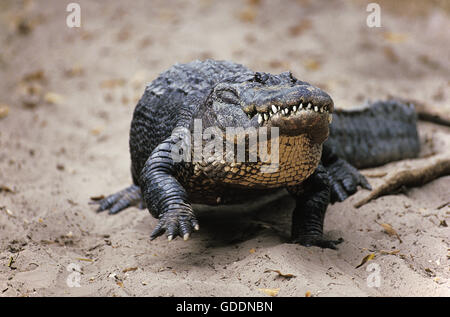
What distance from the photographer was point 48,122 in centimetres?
678

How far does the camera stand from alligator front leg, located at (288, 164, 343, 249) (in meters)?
3.62

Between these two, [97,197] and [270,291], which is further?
[97,197]

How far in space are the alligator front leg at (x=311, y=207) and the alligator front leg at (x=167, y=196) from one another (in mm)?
884

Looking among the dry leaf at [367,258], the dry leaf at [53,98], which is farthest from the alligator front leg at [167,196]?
the dry leaf at [53,98]

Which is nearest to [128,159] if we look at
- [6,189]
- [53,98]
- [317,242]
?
[6,189]

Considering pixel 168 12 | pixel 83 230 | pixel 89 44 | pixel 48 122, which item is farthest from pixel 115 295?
pixel 168 12

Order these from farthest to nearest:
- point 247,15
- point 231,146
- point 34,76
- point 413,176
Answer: point 247,15, point 34,76, point 413,176, point 231,146

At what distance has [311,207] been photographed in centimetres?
369

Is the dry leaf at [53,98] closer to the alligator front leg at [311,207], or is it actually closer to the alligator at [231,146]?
the alligator at [231,146]

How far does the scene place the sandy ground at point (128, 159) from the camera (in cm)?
309

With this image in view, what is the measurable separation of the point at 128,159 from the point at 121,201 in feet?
3.92

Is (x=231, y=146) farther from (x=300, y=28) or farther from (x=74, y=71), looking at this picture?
(x=300, y=28)

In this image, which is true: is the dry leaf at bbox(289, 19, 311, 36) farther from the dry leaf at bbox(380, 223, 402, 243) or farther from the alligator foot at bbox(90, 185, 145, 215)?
the dry leaf at bbox(380, 223, 402, 243)

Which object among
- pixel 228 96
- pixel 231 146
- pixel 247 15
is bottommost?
pixel 231 146
